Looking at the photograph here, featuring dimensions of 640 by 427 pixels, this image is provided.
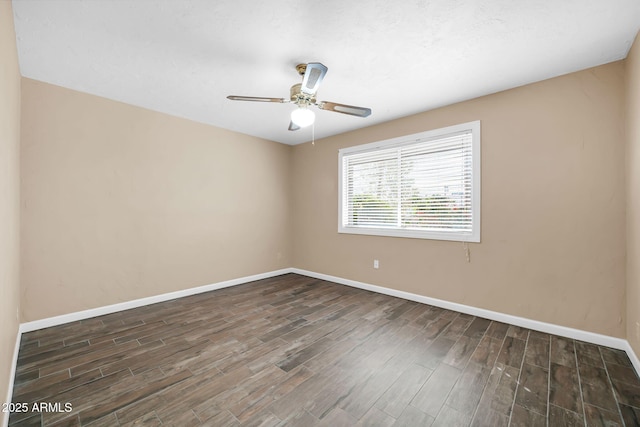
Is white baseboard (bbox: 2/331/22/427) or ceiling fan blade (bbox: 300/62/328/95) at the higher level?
ceiling fan blade (bbox: 300/62/328/95)

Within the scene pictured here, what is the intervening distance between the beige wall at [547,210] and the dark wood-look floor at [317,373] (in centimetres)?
38

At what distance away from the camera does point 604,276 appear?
2.45 m

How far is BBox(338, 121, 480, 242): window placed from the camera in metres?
3.25

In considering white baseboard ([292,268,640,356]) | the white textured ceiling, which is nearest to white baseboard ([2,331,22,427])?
the white textured ceiling

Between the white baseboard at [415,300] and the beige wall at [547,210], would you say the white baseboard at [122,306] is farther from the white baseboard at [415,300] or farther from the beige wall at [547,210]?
the beige wall at [547,210]

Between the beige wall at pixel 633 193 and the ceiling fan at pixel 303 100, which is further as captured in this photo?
the ceiling fan at pixel 303 100

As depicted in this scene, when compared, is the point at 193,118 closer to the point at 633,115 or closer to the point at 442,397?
the point at 442,397

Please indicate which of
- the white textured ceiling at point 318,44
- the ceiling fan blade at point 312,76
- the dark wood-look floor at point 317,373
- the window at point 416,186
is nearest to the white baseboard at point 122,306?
the dark wood-look floor at point 317,373

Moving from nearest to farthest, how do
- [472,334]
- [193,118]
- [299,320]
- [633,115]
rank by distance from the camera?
[633,115] < [472,334] < [299,320] < [193,118]

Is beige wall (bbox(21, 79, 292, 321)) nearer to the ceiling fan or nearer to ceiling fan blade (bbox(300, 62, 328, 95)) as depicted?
the ceiling fan

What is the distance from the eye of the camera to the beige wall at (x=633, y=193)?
207cm

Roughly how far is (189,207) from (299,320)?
→ 2338 mm

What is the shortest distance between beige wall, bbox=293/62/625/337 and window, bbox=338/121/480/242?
0.14 m

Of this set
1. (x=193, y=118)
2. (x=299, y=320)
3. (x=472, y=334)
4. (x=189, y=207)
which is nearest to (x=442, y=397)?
(x=472, y=334)
